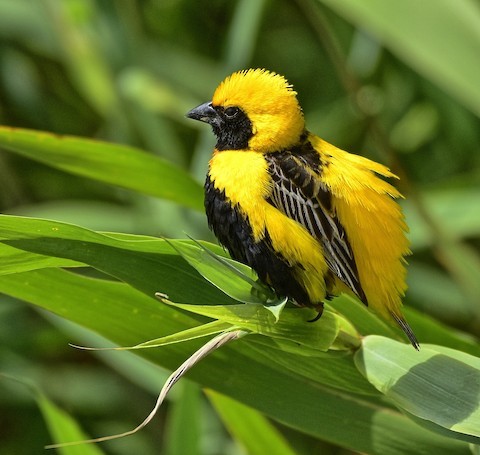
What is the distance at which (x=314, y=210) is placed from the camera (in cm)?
121

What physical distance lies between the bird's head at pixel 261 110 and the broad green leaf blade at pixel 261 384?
0.30 meters

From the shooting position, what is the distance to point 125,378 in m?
2.58

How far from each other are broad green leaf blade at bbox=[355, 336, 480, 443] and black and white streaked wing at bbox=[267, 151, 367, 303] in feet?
0.38

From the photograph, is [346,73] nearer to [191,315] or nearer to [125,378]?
[191,315]

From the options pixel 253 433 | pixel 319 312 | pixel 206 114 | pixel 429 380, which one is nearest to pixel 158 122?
pixel 206 114

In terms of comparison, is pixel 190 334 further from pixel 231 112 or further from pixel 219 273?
pixel 231 112

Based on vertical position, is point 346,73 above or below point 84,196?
above

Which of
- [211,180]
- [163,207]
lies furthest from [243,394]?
[163,207]

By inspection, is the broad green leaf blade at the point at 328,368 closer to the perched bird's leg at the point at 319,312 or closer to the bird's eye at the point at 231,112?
the perched bird's leg at the point at 319,312

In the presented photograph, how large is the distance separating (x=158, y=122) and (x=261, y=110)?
4.12 feet

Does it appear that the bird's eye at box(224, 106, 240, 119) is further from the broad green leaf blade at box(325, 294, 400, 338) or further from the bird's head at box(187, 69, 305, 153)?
the broad green leaf blade at box(325, 294, 400, 338)

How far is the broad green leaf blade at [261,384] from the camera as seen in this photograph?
118 centimetres

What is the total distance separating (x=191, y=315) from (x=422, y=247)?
1.46 meters

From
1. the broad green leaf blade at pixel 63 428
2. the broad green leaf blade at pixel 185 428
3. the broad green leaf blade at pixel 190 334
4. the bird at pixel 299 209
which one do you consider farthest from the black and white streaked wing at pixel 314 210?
the broad green leaf blade at pixel 63 428
